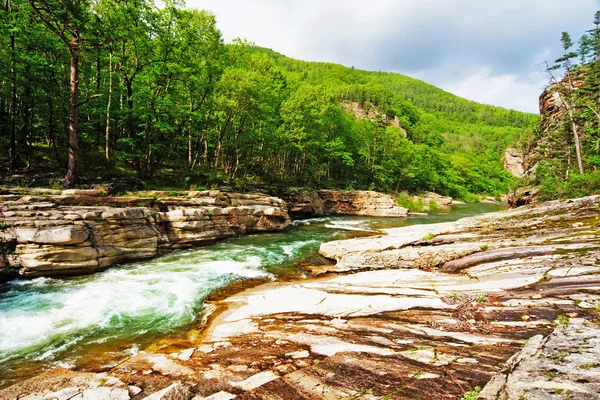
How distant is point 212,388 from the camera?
159 inches

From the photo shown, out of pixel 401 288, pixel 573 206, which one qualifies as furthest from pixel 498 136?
pixel 401 288

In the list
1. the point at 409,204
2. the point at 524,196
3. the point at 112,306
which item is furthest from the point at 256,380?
the point at 409,204

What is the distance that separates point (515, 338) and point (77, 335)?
394 inches

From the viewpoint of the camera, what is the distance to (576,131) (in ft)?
103

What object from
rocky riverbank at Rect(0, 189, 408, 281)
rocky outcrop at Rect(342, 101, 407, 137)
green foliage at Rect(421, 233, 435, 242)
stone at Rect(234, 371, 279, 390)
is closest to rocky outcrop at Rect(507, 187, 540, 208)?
green foliage at Rect(421, 233, 435, 242)

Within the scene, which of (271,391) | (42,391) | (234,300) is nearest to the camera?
(271,391)

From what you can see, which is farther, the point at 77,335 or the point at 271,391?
the point at 77,335

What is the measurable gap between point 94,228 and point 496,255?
16663mm

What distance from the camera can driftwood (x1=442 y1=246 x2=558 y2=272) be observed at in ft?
30.4

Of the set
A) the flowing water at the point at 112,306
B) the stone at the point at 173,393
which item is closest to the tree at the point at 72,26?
the flowing water at the point at 112,306

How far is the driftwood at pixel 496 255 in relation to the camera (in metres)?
9.27

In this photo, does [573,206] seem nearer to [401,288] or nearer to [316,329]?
[401,288]

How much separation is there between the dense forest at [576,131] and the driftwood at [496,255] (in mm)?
17013

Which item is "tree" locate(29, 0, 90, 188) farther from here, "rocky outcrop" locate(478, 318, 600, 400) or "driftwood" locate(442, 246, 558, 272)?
"rocky outcrop" locate(478, 318, 600, 400)
